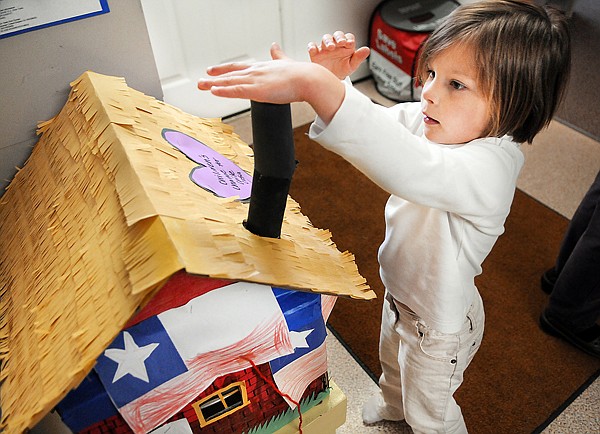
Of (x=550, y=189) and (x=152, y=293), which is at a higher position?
(x=152, y=293)

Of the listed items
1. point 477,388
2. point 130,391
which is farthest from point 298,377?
point 477,388

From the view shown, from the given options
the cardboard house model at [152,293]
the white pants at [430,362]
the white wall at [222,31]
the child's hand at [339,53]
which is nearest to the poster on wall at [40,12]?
the cardboard house model at [152,293]

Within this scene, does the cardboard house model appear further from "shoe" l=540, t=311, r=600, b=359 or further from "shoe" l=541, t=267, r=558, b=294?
"shoe" l=541, t=267, r=558, b=294

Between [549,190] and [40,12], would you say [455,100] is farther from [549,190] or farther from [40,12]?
[549,190]

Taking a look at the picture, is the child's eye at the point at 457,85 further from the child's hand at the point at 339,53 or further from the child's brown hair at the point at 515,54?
the child's hand at the point at 339,53

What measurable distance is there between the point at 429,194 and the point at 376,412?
0.72 meters

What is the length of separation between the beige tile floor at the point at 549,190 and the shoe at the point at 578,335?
3.5 inches

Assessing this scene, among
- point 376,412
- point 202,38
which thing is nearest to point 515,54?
point 376,412

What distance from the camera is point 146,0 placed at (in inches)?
69.6

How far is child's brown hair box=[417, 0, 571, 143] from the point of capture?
67 centimetres

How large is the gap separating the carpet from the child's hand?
0.81 metres

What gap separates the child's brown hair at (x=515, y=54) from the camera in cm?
67

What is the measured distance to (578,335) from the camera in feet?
4.42

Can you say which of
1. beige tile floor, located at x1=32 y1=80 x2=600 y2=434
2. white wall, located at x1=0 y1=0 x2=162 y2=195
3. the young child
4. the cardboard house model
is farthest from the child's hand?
beige tile floor, located at x1=32 y1=80 x2=600 y2=434
